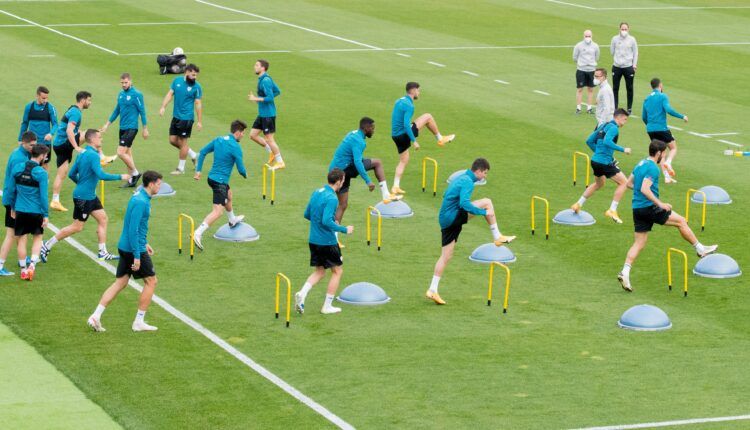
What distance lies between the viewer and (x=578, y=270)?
23641 mm

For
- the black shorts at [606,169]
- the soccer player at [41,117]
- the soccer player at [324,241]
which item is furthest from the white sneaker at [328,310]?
the soccer player at [41,117]

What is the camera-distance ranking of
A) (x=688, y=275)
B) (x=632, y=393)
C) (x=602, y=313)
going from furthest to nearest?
(x=688, y=275), (x=602, y=313), (x=632, y=393)

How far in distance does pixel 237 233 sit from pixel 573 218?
6484mm

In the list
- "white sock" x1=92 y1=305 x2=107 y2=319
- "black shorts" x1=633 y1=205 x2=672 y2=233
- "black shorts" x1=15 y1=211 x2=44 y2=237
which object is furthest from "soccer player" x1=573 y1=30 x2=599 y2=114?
"white sock" x1=92 y1=305 x2=107 y2=319

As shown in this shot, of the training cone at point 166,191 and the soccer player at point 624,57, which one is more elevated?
the soccer player at point 624,57

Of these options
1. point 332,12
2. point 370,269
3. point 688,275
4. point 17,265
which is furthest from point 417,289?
point 332,12

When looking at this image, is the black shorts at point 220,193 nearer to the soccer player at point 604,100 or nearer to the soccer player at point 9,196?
the soccer player at point 9,196

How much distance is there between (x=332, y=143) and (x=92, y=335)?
15.2m

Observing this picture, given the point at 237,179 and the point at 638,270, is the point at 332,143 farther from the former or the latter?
the point at 638,270

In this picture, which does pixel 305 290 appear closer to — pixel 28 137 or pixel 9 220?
pixel 9 220

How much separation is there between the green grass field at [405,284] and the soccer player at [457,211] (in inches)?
22.9

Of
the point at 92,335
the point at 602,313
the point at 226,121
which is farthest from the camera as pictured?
the point at 226,121

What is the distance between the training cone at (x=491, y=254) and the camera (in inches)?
945

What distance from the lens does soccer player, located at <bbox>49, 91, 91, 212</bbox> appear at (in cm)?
2714
